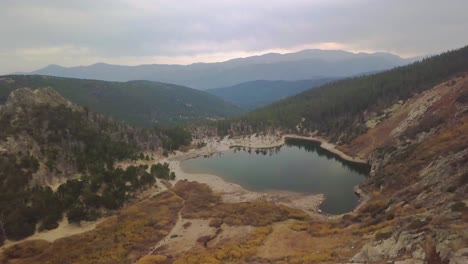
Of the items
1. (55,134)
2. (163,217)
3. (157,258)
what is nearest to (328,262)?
(157,258)

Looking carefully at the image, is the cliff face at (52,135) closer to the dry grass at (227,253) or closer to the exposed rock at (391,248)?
the dry grass at (227,253)

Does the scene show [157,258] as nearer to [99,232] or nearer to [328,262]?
[99,232]

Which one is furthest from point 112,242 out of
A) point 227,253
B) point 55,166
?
point 55,166

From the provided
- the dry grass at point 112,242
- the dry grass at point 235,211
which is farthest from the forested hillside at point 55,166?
the dry grass at point 235,211

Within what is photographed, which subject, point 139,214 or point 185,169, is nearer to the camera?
point 139,214

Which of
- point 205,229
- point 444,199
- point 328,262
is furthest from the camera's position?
point 205,229

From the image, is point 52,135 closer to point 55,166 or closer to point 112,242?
point 55,166

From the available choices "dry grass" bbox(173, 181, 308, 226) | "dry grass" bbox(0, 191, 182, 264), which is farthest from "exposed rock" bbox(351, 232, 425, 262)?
"dry grass" bbox(0, 191, 182, 264)
